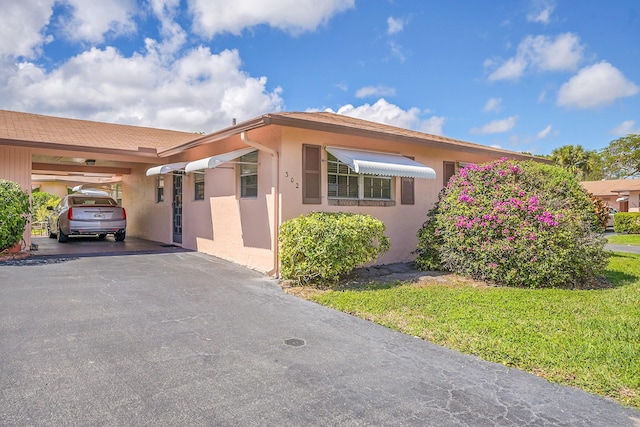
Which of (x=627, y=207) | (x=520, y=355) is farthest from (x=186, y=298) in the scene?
(x=627, y=207)

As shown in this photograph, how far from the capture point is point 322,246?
747cm

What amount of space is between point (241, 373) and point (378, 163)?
6.28 meters

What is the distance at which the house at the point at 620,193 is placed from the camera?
105 ft

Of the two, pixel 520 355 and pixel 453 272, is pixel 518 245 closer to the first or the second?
pixel 453 272

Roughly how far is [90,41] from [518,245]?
13.6 metres

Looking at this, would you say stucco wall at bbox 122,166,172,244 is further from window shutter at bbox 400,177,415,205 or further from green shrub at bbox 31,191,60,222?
window shutter at bbox 400,177,415,205

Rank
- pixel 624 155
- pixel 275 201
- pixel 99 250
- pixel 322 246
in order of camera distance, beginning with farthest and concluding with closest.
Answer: pixel 624 155, pixel 99 250, pixel 275 201, pixel 322 246

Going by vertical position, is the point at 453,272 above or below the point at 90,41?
below

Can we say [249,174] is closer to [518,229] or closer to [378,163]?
[378,163]

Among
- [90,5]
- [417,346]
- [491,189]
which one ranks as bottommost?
[417,346]

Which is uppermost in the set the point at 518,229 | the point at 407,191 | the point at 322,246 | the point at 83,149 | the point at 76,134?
the point at 76,134

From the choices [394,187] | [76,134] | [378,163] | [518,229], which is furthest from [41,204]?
[518,229]

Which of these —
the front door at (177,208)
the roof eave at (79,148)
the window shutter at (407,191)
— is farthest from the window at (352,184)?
A: the roof eave at (79,148)

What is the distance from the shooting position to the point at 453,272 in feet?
29.6
